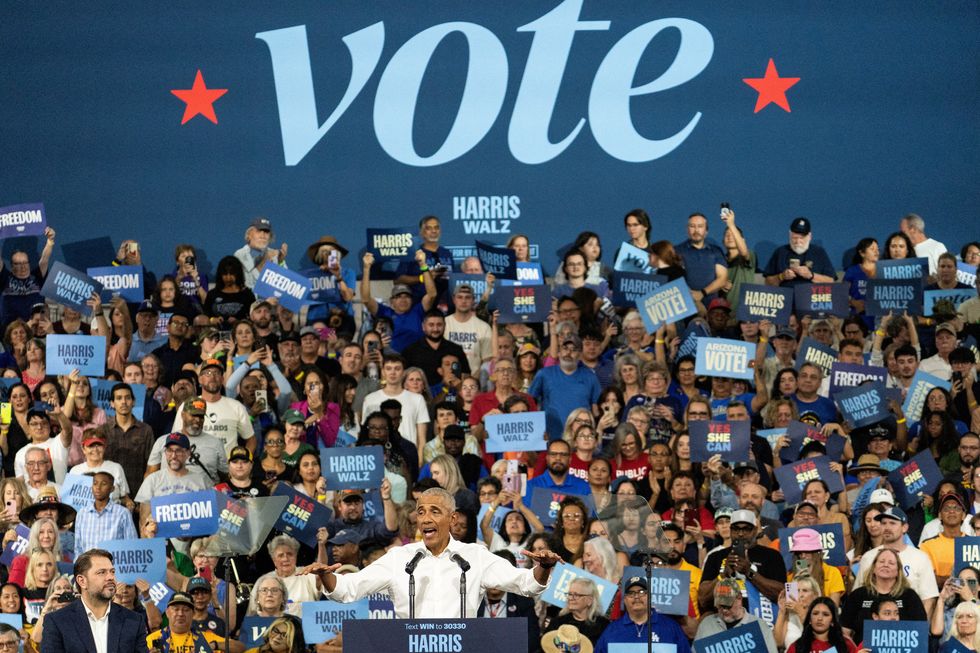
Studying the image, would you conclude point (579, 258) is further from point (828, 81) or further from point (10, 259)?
point (10, 259)

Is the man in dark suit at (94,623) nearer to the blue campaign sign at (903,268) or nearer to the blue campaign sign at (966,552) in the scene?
the blue campaign sign at (966,552)

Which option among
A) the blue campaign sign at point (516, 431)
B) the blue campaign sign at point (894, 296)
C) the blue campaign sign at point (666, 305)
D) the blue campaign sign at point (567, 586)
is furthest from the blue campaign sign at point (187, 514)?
the blue campaign sign at point (894, 296)

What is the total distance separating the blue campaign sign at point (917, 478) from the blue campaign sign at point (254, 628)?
12.7 ft

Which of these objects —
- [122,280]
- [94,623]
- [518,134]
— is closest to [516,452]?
[122,280]

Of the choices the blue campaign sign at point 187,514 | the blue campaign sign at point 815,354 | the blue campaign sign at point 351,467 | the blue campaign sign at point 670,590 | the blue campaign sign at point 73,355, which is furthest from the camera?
the blue campaign sign at point 815,354

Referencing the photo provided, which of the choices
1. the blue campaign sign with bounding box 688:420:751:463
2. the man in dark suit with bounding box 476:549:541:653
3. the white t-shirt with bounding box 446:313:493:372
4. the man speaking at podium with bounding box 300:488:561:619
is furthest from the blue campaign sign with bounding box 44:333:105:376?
the man speaking at podium with bounding box 300:488:561:619

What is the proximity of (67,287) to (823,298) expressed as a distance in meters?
5.49

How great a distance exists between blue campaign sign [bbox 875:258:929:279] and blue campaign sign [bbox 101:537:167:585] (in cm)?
619

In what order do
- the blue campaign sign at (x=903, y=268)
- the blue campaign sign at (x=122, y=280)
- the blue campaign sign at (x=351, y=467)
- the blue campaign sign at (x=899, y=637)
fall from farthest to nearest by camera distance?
1. the blue campaign sign at (x=903, y=268)
2. the blue campaign sign at (x=122, y=280)
3. the blue campaign sign at (x=351, y=467)
4. the blue campaign sign at (x=899, y=637)

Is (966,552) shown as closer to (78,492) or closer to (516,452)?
(516,452)

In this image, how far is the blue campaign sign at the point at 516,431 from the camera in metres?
12.5

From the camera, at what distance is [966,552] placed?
1112cm

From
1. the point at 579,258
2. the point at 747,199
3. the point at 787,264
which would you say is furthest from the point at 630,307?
the point at 747,199

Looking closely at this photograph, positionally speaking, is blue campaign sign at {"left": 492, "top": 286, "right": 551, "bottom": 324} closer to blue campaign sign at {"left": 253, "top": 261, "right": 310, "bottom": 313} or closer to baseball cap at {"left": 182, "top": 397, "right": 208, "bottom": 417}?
blue campaign sign at {"left": 253, "top": 261, "right": 310, "bottom": 313}
